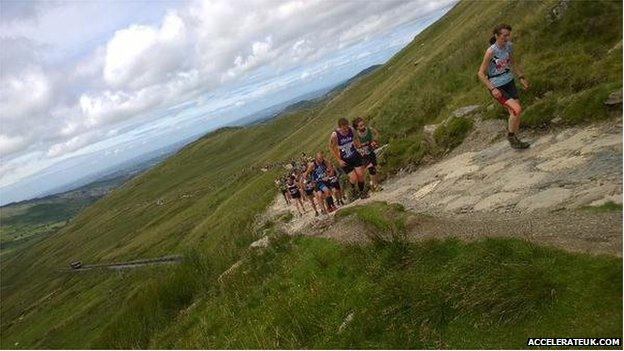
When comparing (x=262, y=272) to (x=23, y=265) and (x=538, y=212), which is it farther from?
(x=23, y=265)

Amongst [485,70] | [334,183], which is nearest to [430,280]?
[485,70]

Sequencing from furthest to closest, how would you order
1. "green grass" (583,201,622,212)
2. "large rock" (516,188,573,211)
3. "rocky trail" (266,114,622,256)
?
1. "large rock" (516,188,573,211)
2. "rocky trail" (266,114,622,256)
3. "green grass" (583,201,622,212)

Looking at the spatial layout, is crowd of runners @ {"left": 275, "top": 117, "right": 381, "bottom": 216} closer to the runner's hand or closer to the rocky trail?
the rocky trail

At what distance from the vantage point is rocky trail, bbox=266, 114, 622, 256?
341 inches

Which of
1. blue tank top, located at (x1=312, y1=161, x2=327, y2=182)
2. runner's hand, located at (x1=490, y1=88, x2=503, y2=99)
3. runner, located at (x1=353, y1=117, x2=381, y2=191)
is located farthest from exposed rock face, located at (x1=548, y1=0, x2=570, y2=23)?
Result: blue tank top, located at (x1=312, y1=161, x2=327, y2=182)

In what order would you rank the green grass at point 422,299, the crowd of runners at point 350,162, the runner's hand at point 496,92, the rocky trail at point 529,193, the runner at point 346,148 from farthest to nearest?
the crowd of runners at point 350,162, the runner at point 346,148, the runner's hand at point 496,92, the rocky trail at point 529,193, the green grass at point 422,299

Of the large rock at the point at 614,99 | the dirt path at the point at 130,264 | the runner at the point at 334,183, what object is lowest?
the dirt path at the point at 130,264

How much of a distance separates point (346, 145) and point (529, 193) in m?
7.77

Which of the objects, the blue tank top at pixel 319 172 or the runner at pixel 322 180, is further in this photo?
the blue tank top at pixel 319 172

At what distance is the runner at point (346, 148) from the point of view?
17.5 meters

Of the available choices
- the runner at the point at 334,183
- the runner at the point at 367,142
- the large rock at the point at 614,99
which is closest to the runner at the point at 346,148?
the runner at the point at 367,142

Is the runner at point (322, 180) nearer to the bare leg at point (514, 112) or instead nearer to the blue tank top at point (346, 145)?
the blue tank top at point (346, 145)

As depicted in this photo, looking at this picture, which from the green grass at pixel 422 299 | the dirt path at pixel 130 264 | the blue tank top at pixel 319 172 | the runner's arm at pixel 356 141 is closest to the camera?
the green grass at pixel 422 299

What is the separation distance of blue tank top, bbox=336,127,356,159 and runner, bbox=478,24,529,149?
196 inches
